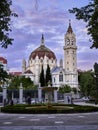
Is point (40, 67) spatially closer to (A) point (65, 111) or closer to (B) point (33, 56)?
(B) point (33, 56)

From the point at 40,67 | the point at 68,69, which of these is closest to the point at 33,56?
Answer: the point at 40,67

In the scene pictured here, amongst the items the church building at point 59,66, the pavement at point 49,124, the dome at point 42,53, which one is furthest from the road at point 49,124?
the dome at point 42,53

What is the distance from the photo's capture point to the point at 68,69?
537ft

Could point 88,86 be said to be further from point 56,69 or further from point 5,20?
point 56,69

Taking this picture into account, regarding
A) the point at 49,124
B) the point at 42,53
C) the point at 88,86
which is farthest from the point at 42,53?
the point at 49,124

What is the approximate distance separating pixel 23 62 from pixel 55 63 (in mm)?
21973

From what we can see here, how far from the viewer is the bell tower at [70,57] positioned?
520 feet

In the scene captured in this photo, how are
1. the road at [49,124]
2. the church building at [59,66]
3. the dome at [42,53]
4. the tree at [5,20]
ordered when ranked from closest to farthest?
the tree at [5,20] → the road at [49,124] → the church building at [59,66] → the dome at [42,53]

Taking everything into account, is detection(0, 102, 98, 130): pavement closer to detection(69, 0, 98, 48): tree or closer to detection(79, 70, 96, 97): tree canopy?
detection(79, 70, 96, 97): tree canopy

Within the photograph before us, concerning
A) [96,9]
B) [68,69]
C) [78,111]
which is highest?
[68,69]

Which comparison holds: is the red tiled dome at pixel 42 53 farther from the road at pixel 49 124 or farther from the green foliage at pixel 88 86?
the road at pixel 49 124

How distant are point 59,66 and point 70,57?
7.83 meters

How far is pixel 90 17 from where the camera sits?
15578mm

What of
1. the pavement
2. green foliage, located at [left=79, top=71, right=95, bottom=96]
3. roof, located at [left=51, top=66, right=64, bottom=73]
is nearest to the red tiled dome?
roof, located at [left=51, top=66, right=64, bottom=73]
